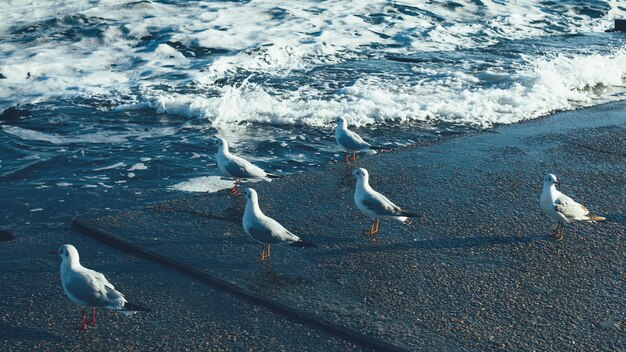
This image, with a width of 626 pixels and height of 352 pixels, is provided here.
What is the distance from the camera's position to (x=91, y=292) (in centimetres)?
456

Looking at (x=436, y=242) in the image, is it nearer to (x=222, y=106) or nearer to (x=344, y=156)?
(x=344, y=156)

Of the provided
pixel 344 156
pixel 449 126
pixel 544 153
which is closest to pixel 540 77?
pixel 449 126

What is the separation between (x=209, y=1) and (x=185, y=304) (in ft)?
53.5

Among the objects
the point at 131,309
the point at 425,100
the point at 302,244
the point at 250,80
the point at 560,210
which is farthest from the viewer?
the point at 250,80

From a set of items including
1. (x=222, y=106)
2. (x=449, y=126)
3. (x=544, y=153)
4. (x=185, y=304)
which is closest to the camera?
(x=185, y=304)

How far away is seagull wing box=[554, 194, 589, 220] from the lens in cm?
604

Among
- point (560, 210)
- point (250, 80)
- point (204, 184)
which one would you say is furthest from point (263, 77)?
point (560, 210)

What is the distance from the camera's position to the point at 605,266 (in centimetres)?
555

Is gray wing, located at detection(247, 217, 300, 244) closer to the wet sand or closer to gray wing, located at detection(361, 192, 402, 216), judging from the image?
the wet sand

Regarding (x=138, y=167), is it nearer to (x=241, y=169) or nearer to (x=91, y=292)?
(x=241, y=169)

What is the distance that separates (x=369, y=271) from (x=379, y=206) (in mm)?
822

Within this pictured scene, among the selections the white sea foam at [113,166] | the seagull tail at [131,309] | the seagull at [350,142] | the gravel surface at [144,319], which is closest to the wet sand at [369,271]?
the gravel surface at [144,319]

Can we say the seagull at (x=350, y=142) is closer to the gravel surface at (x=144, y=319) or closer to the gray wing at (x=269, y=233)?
the gray wing at (x=269, y=233)

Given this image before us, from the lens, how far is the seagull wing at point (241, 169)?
23.7ft
